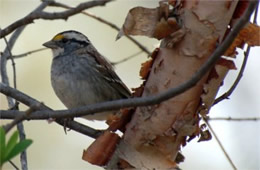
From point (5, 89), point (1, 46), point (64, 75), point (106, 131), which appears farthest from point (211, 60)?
point (1, 46)

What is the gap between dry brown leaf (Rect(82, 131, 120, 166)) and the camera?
8.45 ft

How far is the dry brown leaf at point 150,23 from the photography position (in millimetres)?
2443

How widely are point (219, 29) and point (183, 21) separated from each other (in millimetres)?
138

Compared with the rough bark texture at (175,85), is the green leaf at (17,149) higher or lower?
lower

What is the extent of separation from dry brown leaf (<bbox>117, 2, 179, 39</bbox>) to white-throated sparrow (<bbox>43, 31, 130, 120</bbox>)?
1.17 m

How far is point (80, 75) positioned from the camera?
144 inches

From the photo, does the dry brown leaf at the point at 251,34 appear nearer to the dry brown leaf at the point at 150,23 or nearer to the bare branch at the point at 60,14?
the dry brown leaf at the point at 150,23

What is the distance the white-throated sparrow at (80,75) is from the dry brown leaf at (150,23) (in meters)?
1.17

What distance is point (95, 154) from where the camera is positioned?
2584 millimetres

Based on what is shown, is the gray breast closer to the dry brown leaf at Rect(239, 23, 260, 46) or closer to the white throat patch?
the white throat patch

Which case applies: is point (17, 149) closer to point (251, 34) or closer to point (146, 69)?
point (146, 69)

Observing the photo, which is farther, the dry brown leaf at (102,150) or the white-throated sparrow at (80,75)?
the white-throated sparrow at (80,75)

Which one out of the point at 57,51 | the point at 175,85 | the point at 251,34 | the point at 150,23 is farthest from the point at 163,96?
the point at 57,51

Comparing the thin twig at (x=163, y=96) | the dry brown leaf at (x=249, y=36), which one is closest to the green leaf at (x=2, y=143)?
the thin twig at (x=163, y=96)
